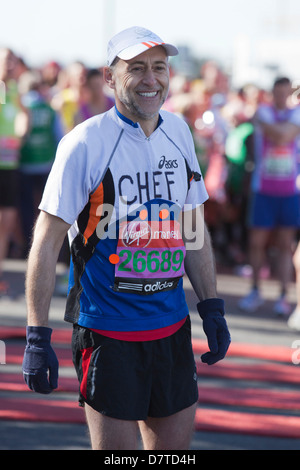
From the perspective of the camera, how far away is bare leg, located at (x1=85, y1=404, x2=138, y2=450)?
9.79 feet

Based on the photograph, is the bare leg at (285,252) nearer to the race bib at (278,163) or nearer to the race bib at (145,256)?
the race bib at (278,163)

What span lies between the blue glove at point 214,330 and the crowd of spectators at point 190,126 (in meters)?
4.80

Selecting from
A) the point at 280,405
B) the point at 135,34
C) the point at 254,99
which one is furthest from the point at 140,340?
the point at 254,99

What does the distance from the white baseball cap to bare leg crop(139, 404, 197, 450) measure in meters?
1.33

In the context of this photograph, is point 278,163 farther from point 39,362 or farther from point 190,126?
point 39,362

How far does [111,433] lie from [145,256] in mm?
636

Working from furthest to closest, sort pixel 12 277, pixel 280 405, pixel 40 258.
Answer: pixel 12 277, pixel 280 405, pixel 40 258

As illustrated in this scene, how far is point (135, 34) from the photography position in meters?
3.13

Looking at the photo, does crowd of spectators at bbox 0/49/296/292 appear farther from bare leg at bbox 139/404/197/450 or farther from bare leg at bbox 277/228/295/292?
bare leg at bbox 139/404/197/450

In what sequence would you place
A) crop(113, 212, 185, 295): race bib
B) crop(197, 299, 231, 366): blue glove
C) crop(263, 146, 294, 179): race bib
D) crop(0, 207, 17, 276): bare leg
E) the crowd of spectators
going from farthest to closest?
1. the crowd of spectators
2. crop(0, 207, 17, 276): bare leg
3. crop(263, 146, 294, 179): race bib
4. crop(197, 299, 231, 366): blue glove
5. crop(113, 212, 185, 295): race bib

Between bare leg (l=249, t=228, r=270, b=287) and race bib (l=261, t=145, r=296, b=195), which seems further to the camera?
bare leg (l=249, t=228, r=270, b=287)

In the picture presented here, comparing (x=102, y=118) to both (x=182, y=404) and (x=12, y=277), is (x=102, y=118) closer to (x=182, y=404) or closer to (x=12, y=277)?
(x=182, y=404)

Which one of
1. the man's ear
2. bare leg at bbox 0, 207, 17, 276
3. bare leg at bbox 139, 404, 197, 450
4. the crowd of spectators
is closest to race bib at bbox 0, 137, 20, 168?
the crowd of spectators
